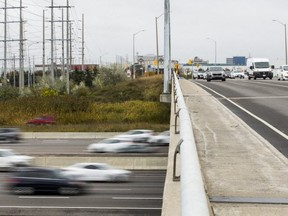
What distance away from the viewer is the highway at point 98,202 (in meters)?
20.9

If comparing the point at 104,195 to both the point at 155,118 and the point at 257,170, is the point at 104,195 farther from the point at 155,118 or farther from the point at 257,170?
the point at 155,118

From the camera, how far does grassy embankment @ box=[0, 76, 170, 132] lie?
2287 inches

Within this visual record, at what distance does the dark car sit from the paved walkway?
1366 cm

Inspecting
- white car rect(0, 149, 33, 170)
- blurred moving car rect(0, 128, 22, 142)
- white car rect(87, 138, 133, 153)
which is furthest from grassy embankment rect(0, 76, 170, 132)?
white car rect(0, 149, 33, 170)

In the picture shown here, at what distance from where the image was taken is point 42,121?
61.2 metres

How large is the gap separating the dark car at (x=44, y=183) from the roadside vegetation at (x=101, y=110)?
2773 centimetres

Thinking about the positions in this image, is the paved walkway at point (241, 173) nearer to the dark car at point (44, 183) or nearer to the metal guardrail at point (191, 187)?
the metal guardrail at point (191, 187)

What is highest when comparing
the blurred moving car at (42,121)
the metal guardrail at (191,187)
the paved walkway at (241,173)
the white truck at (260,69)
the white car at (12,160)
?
the white truck at (260,69)

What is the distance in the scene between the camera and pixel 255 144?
1070 cm

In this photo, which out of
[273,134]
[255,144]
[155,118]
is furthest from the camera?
[155,118]

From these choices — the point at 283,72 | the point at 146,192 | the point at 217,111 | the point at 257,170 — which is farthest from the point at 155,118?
the point at 257,170

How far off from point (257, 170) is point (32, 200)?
1814 centimetres

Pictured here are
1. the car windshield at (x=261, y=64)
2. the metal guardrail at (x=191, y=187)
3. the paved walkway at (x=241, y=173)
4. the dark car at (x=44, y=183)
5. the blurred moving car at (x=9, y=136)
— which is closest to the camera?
the metal guardrail at (x=191, y=187)

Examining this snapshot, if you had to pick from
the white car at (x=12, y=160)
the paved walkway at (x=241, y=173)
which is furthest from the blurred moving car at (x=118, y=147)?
the paved walkway at (x=241, y=173)
